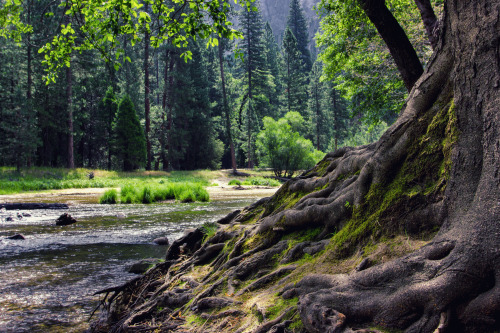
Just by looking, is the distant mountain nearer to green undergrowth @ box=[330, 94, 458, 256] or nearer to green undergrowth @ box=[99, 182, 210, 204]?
green undergrowth @ box=[99, 182, 210, 204]

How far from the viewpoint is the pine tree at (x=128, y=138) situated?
41.4 metres

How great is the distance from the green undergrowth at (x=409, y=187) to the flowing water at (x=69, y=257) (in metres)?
4.15

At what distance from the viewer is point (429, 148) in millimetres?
3619

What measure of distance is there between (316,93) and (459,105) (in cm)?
6482

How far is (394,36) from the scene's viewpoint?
18.6 feet

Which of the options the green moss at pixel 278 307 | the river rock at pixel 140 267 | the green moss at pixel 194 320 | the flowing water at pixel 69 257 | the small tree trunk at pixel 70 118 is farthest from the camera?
Result: the small tree trunk at pixel 70 118

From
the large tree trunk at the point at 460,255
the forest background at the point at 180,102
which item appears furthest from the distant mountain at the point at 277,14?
the large tree trunk at the point at 460,255

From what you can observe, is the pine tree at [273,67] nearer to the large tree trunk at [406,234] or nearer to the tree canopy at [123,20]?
the tree canopy at [123,20]

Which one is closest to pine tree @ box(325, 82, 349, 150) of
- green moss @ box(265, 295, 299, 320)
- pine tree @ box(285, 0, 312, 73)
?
pine tree @ box(285, 0, 312, 73)

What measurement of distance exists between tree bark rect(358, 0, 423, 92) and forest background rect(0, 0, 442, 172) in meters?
5.20

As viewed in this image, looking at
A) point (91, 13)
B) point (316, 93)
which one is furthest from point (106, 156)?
point (91, 13)

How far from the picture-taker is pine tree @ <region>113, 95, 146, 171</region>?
41375mm

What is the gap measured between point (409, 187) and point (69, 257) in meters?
8.46

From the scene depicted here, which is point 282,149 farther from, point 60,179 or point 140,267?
point 140,267
